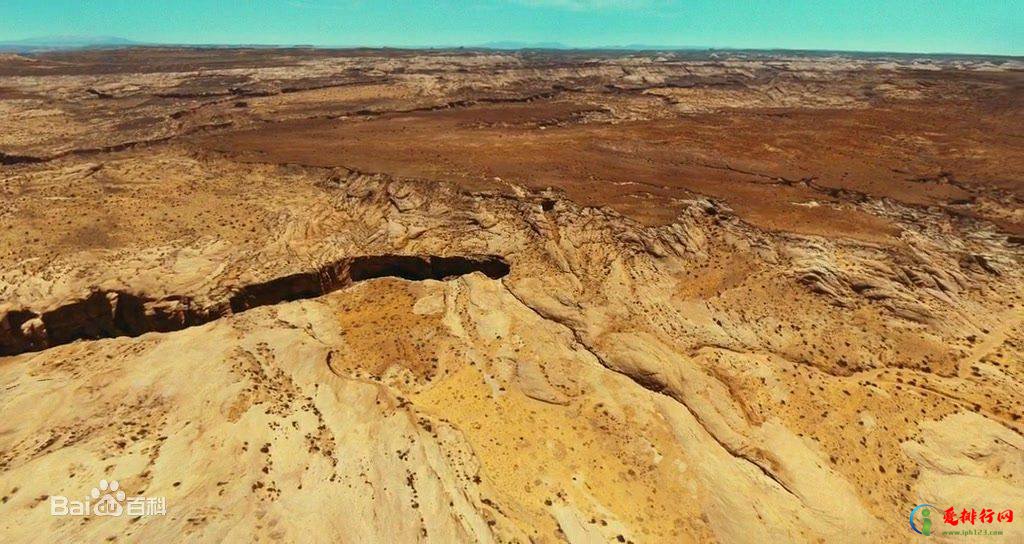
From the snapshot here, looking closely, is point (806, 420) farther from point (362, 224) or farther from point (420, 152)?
point (420, 152)

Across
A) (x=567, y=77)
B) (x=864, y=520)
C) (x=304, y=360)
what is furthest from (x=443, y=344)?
(x=567, y=77)
